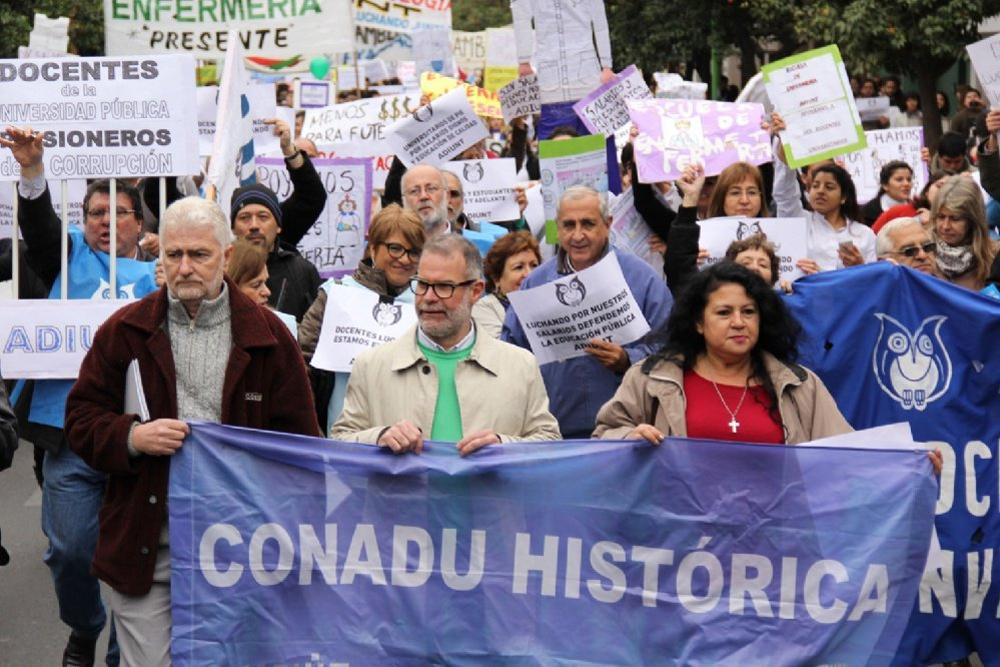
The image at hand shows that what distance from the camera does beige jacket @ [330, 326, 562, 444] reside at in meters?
5.71

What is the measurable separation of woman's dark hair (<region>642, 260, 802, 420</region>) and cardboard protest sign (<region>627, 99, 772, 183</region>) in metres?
3.52

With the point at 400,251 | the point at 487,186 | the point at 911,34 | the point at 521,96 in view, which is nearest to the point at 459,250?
the point at 400,251

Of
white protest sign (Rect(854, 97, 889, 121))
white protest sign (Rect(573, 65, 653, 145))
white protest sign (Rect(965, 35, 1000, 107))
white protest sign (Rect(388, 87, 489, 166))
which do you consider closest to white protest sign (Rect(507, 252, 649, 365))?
white protest sign (Rect(573, 65, 653, 145))

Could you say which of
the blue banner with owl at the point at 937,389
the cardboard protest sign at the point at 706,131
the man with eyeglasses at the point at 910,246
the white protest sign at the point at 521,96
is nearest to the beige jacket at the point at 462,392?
the blue banner with owl at the point at 937,389

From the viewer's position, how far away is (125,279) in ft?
24.3

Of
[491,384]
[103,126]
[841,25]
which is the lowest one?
[491,384]

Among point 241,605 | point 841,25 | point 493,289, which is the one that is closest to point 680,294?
point 241,605

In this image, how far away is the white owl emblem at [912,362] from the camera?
6.80 meters

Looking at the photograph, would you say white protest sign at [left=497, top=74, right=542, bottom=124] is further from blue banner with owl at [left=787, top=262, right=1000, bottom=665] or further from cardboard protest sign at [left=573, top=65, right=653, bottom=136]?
blue banner with owl at [left=787, top=262, right=1000, bottom=665]

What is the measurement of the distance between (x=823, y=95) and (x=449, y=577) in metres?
5.35

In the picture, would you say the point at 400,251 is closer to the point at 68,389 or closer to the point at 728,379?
the point at 68,389

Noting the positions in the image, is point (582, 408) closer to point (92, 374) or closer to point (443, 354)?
point (443, 354)

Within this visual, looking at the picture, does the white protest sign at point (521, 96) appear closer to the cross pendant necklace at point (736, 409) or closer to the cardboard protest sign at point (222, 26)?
the cardboard protest sign at point (222, 26)

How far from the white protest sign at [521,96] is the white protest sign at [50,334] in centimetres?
578
